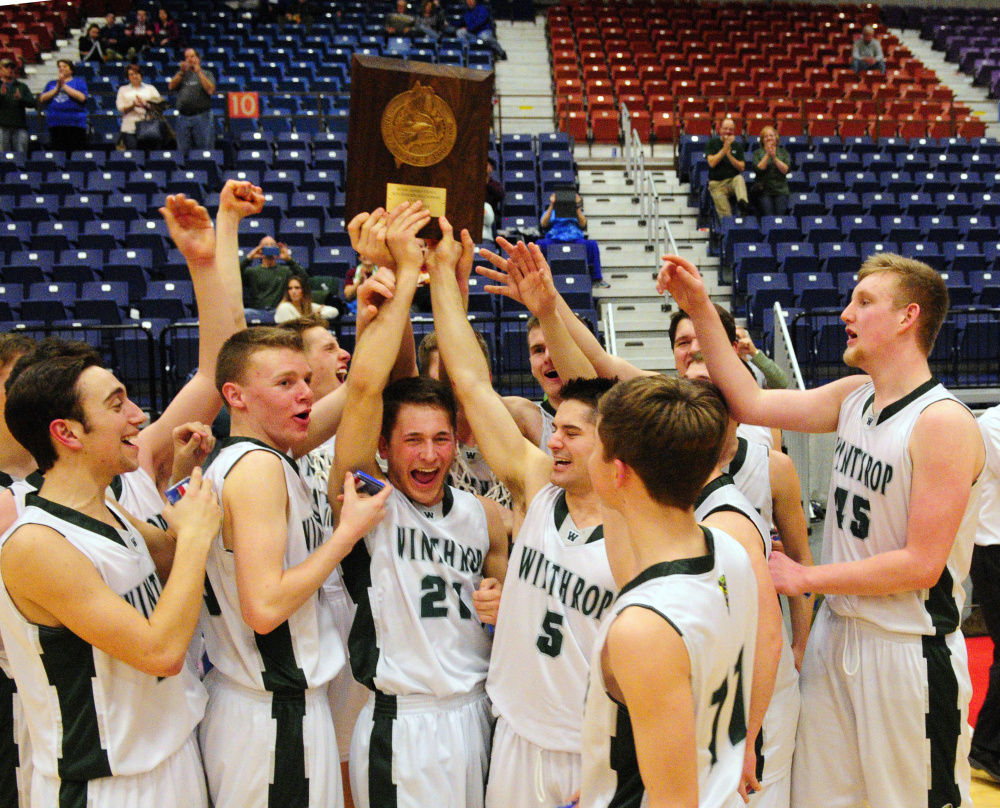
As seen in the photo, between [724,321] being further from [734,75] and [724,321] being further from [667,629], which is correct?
[734,75]

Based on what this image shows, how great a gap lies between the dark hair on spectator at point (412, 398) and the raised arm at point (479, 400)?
5 cm

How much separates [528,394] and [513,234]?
2.35 meters

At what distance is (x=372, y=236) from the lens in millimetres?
2766

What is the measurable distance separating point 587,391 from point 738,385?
612 millimetres

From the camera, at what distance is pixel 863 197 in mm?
12305

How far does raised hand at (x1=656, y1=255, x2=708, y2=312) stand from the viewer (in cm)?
285

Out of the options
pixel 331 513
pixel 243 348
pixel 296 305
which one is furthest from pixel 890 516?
pixel 296 305

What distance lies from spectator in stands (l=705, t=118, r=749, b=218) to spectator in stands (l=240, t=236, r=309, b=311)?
19.1ft

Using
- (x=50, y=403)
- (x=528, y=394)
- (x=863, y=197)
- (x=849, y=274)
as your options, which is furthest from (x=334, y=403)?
(x=863, y=197)

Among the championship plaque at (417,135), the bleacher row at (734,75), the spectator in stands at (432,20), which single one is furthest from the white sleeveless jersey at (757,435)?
the spectator in stands at (432,20)

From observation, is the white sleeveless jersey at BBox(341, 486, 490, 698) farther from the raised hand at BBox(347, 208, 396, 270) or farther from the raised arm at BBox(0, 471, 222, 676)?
the raised hand at BBox(347, 208, 396, 270)

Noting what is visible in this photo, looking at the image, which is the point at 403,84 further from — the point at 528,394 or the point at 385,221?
the point at 528,394

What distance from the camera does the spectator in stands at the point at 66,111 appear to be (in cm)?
1272

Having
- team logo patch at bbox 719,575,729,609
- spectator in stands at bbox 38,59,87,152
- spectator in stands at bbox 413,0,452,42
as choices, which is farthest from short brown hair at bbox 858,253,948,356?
spectator in stands at bbox 413,0,452,42
